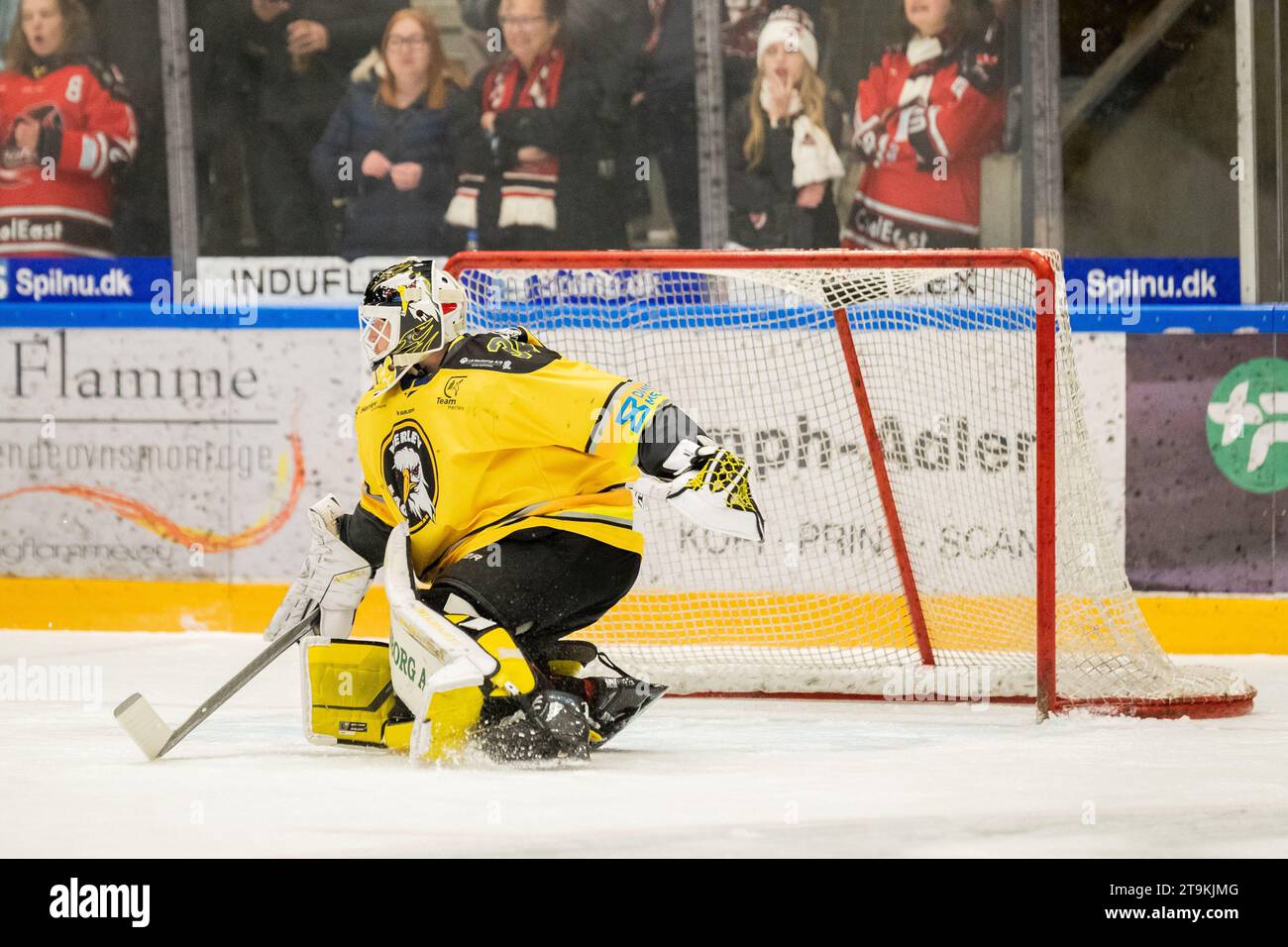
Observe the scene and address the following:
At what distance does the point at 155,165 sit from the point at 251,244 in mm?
472

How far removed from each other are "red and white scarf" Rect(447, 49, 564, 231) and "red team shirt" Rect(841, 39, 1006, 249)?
1.03 m

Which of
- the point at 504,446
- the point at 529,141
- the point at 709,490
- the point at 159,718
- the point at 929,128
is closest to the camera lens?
the point at 709,490

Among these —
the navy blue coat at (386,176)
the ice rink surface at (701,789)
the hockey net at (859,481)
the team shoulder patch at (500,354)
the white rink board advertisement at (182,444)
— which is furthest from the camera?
Result: the navy blue coat at (386,176)

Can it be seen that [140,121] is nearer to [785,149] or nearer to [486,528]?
[785,149]

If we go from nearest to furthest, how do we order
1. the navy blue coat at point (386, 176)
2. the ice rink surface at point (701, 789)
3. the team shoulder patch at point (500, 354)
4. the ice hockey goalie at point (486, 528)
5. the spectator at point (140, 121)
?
1. the ice rink surface at point (701, 789)
2. the ice hockey goalie at point (486, 528)
3. the team shoulder patch at point (500, 354)
4. the navy blue coat at point (386, 176)
5. the spectator at point (140, 121)

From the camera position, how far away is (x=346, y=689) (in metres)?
4.03

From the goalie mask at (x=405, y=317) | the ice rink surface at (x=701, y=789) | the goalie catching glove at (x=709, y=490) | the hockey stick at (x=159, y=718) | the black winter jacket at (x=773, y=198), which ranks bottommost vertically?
the ice rink surface at (x=701, y=789)

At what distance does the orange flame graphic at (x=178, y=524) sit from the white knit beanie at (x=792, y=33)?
6.68 ft

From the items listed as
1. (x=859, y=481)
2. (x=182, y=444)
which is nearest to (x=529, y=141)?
(x=182, y=444)

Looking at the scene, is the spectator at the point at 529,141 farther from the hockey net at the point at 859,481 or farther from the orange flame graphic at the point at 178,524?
the orange flame graphic at the point at 178,524

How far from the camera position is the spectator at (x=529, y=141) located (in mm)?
6605

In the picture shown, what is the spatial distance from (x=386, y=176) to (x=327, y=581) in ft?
9.50

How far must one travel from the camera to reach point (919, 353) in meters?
5.50

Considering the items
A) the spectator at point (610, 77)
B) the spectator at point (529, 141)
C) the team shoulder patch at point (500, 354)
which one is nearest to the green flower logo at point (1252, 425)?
the spectator at point (610, 77)
